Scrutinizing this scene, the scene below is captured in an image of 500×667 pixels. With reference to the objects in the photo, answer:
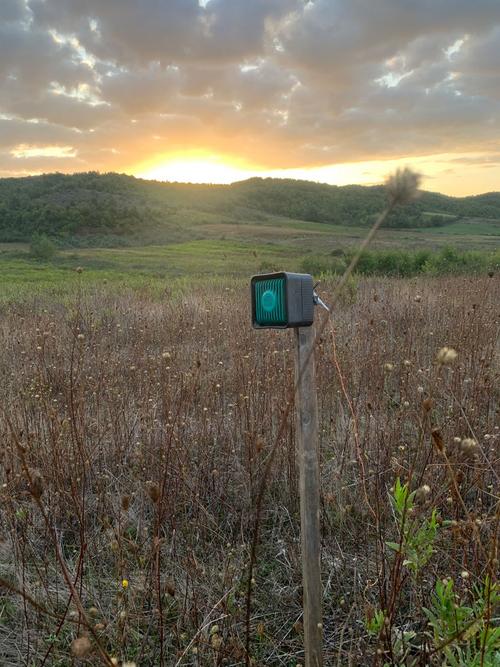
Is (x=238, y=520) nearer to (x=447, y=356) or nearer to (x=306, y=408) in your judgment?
(x=306, y=408)

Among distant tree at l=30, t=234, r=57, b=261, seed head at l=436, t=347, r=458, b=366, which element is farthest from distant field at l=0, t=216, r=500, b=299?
seed head at l=436, t=347, r=458, b=366

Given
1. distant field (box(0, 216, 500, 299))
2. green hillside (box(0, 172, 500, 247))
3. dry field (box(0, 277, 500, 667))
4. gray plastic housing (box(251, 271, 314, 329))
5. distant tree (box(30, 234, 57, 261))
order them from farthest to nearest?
green hillside (box(0, 172, 500, 247)) < distant tree (box(30, 234, 57, 261)) < distant field (box(0, 216, 500, 299)) < dry field (box(0, 277, 500, 667)) < gray plastic housing (box(251, 271, 314, 329))

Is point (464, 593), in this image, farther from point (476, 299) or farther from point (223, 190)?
point (223, 190)

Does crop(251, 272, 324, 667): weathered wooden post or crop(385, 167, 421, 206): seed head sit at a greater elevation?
crop(385, 167, 421, 206): seed head

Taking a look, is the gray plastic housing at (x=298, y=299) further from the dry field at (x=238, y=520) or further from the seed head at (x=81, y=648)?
the seed head at (x=81, y=648)

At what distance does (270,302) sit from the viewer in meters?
1.51

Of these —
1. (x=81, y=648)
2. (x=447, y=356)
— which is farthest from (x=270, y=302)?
(x=81, y=648)

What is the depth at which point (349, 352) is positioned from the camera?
480 centimetres

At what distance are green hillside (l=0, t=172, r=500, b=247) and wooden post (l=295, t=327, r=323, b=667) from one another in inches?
1323

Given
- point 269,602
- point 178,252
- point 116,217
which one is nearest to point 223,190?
point 116,217

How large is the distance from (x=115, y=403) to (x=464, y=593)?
8.47ft

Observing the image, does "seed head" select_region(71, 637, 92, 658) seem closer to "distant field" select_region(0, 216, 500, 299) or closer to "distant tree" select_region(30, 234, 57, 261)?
"distant field" select_region(0, 216, 500, 299)

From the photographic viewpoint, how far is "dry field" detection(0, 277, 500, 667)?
1671mm

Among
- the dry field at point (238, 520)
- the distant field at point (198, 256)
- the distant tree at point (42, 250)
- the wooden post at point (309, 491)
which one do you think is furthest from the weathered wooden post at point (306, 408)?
the distant tree at point (42, 250)
